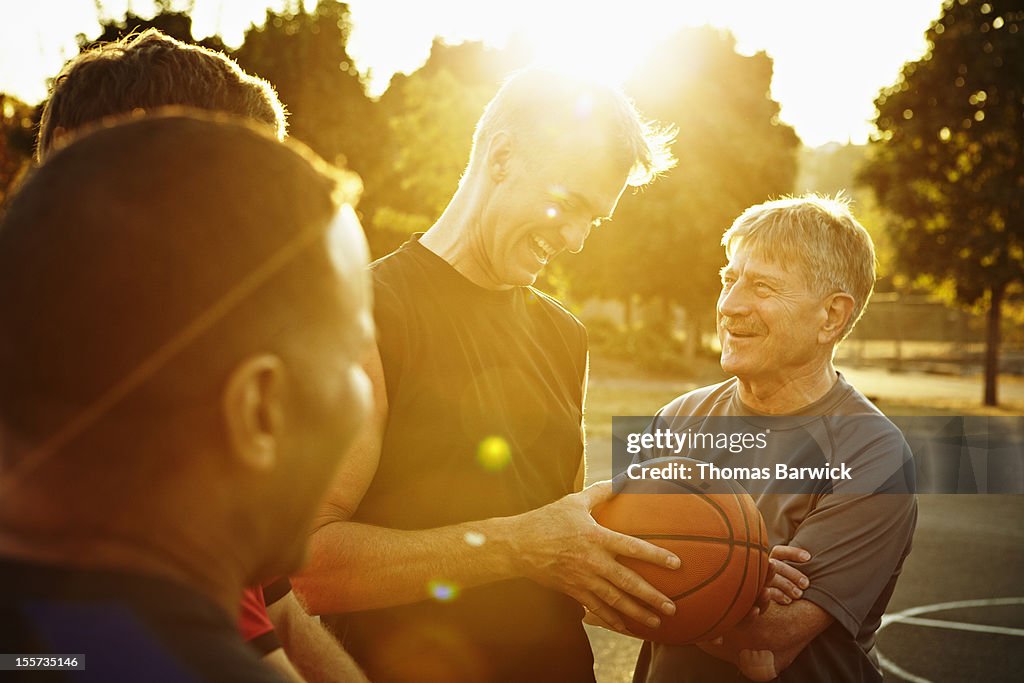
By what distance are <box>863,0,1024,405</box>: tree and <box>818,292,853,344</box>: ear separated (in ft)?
67.3

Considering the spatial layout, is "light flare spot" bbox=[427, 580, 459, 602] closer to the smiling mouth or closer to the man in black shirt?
the man in black shirt

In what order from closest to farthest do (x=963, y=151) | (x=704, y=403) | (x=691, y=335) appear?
1. (x=704, y=403)
2. (x=963, y=151)
3. (x=691, y=335)

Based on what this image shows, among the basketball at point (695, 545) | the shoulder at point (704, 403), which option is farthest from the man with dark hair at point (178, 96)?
the shoulder at point (704, 403)

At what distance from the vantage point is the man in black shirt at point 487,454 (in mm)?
2498

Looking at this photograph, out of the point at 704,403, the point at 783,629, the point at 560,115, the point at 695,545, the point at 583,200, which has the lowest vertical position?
the point at 783,629

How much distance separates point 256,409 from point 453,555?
1.54 m

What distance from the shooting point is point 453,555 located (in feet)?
8.23

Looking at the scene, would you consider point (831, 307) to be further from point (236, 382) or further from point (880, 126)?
point (880, 126)

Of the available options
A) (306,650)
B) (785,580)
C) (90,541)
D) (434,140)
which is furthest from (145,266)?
(434,140)

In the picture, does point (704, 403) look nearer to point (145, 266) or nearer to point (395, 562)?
point (395, 562)

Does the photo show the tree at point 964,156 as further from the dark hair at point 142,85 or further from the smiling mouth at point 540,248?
the dark hair at point 142,85

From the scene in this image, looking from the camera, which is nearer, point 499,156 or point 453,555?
point 453,555

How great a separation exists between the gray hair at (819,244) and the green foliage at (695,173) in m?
28.1

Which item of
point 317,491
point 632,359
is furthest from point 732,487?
point 632,359
